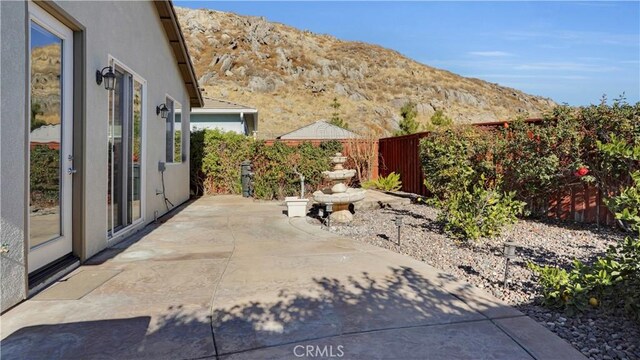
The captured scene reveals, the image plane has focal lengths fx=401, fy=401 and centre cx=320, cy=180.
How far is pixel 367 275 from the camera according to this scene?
4328 mm

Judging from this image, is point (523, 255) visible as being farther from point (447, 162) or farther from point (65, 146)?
point (65, 146)

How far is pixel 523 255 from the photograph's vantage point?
512cm

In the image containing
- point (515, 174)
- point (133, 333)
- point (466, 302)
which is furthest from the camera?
point (515, 174)

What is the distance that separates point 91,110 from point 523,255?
18.5 ft

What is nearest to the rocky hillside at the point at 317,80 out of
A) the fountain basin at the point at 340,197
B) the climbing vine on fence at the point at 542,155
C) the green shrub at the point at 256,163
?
the green shrub at the point at 256,163

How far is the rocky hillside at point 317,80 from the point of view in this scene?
40406 mm

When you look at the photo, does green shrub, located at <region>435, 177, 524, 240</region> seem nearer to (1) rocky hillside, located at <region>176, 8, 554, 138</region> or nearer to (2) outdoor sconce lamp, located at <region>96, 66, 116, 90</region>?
(2) outdoor sconce lamp, located at <region>96, 66, 116, 90</region>

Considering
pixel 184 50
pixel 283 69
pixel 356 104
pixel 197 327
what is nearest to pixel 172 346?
pixel 197 327

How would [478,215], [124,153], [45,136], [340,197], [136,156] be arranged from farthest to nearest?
1. [340,197]
2. [136,156]
3. [124,153]
4. [478,215]
5. [45,136]

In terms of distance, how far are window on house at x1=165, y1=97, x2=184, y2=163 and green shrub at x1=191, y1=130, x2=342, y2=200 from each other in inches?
76.4

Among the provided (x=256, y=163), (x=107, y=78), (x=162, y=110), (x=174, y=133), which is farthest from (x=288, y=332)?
(x=256, y=163)

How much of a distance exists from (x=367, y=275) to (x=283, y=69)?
4893cm

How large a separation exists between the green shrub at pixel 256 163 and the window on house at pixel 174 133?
1.94 metres

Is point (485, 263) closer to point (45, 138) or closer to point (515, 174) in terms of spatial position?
point (515, 174)
